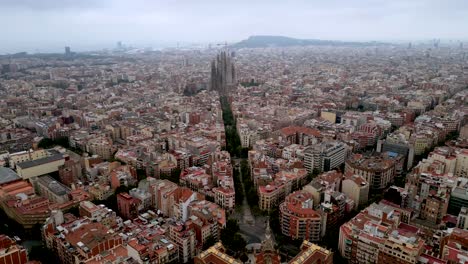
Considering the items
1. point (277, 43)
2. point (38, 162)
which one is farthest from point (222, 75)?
point (277, 43)

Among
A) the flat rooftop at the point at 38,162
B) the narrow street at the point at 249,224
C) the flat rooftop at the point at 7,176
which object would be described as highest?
the flat rooftop at the point at 38,162

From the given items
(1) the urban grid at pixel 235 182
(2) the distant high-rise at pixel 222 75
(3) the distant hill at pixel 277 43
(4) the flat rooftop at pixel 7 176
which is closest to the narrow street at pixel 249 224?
(1) the urban grid at pixel 235 182

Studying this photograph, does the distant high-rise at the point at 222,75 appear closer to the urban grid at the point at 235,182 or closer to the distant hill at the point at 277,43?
the urban grid at the point at 235,182

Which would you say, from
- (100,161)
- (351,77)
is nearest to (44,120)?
(100,161)

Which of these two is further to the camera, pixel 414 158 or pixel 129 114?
pixel 129 114

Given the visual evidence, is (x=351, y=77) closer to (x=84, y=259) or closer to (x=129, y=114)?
(x=129, y=114)

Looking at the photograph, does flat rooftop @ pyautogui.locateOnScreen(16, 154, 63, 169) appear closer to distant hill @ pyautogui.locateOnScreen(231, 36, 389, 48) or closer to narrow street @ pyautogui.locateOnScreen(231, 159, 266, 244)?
narrow street @ pyautogui.locateOnScreen(231, 159, 266, 244)

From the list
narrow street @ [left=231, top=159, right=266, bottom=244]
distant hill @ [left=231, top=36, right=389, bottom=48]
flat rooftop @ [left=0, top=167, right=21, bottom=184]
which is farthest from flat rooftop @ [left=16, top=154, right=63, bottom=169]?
distant hill @ [left=231, top=36, right=389, bottom=48]

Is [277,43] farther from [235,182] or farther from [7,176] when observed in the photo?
[7,176]
